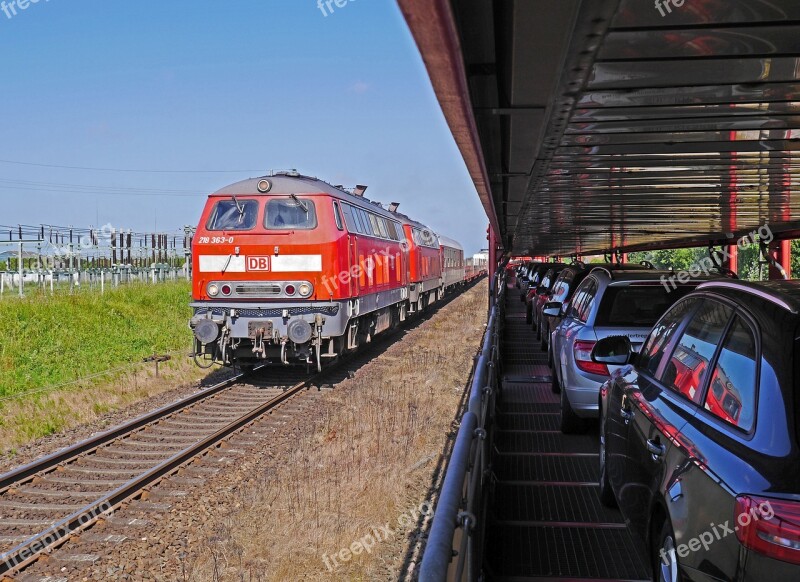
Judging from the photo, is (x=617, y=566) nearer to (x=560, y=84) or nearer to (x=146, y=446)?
(x=560, y=84)

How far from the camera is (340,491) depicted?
7641 millimetres

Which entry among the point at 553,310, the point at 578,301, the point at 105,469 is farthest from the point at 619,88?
the point at 105,469

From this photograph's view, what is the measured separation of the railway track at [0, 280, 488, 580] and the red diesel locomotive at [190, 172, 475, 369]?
38.2 inches

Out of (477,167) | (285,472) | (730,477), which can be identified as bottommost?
(285,472)

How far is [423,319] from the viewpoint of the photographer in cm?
2716

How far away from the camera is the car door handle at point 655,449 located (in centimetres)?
341

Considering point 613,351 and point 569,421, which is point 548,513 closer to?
point 613,351

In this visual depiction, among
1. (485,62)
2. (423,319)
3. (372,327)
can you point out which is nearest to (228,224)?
(372,327)

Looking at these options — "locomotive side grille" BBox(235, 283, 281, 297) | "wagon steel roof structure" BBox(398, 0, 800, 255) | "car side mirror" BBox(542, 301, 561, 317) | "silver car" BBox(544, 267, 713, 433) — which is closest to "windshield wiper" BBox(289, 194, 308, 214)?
"locomotive side grille" BBox(235, 283, 281, 297)

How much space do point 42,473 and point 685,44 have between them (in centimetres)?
768

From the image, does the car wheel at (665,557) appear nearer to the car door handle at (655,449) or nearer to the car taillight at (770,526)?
the car door handle at (655,449)

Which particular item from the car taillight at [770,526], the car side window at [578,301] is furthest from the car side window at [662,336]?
the car side window at [578,301]

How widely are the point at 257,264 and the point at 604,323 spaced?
24.4 ft

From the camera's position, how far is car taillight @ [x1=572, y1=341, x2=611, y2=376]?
690 cm
